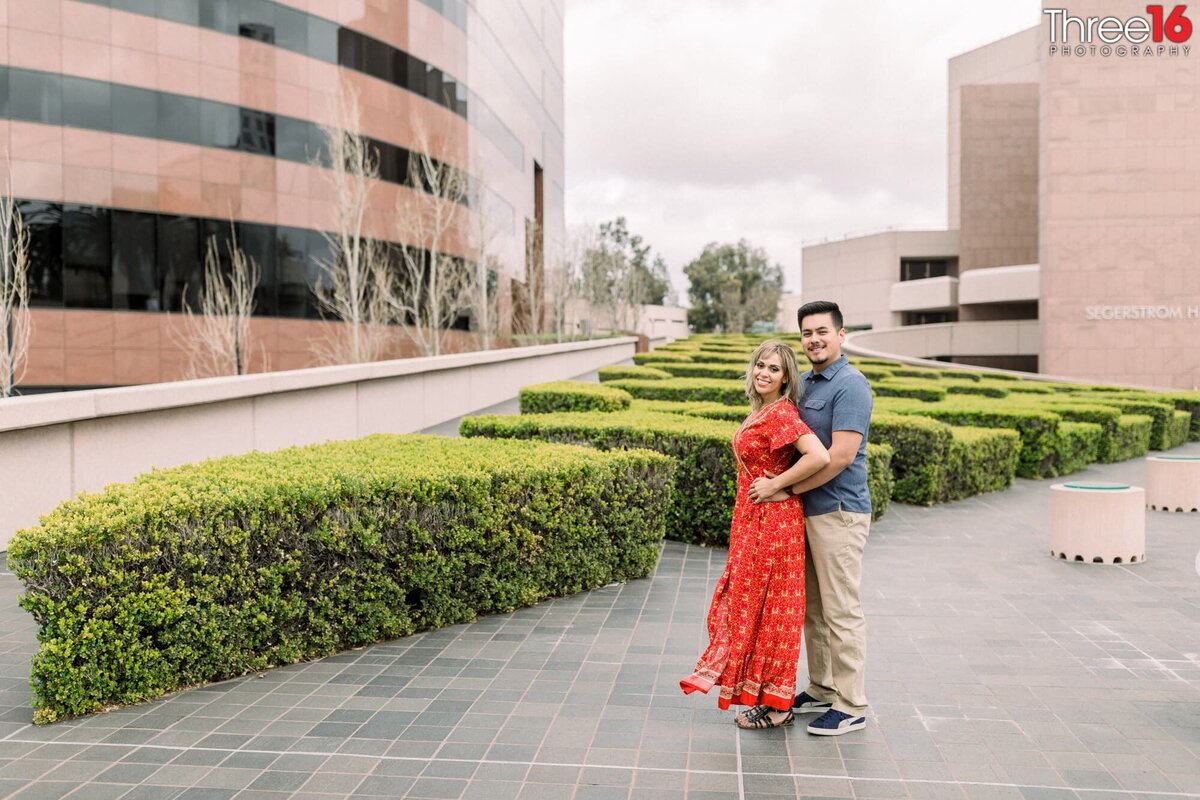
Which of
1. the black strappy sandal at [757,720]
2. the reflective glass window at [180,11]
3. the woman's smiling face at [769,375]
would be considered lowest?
the black strappy sandal at [757,720]

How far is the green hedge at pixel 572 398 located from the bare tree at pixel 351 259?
10595mm

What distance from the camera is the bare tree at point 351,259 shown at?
2481 cm

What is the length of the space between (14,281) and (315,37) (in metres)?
11.6

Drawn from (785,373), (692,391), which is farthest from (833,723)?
(692,391)

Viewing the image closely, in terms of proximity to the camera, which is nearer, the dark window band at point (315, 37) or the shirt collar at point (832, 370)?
the shirt collar at point (832, 370)

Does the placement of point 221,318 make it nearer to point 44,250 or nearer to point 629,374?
point 44,250

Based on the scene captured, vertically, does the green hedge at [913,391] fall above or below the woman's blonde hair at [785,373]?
below

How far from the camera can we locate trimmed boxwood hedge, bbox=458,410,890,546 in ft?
29.0

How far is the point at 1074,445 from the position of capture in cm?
1537

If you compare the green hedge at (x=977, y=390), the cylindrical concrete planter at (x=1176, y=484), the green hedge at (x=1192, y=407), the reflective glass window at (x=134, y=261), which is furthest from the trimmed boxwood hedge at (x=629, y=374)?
the green hedge at (x=1192, y=407)

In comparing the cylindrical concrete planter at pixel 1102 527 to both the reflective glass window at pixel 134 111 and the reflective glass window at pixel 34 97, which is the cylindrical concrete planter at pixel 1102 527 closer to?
the reflective glass window at pixel 134 111

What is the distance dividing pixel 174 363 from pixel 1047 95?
32387mm

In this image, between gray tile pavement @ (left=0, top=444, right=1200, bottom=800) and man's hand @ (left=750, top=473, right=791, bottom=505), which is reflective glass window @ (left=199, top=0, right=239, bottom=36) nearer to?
gray tile pavement @ (left=0, top=444, right=1200, bottom=800)

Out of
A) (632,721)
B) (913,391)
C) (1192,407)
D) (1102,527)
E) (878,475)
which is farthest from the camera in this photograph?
(1192,407)
